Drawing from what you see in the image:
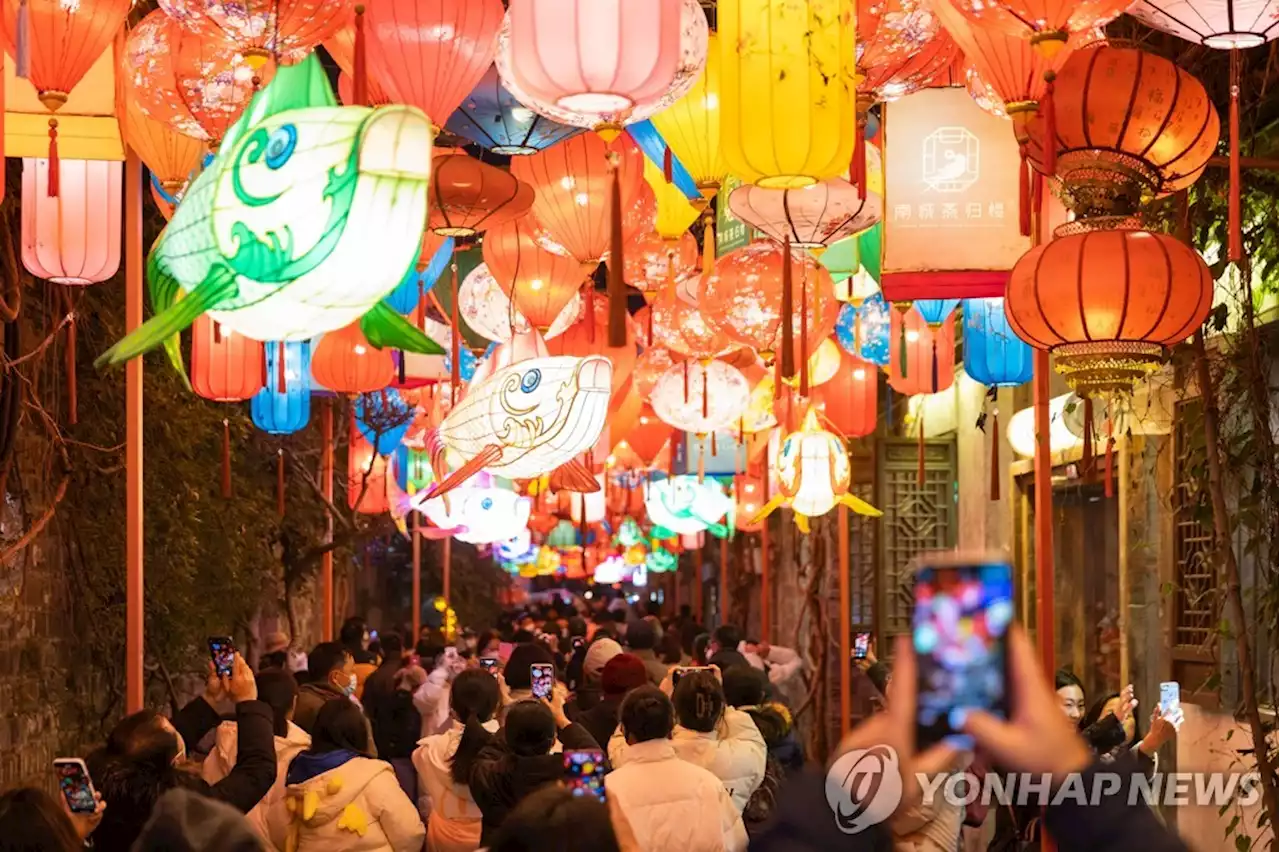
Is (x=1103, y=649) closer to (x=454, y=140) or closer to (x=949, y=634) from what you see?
(x=454, y=140)

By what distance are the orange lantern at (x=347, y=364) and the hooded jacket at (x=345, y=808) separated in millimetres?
4270

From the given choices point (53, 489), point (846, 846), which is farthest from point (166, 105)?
point (53, 489)

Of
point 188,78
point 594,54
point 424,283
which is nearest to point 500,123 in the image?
point 188,78

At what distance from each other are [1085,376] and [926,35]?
1.21 m

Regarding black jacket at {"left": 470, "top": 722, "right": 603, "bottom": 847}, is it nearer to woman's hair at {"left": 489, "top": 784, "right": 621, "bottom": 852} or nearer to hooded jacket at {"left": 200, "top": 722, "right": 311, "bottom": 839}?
hooded jacket at {"left": 200, "top": 722, "right": 311, "bottom": 839}

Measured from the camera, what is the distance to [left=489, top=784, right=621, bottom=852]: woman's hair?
288 cm

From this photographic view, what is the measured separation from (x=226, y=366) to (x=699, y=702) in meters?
3.53

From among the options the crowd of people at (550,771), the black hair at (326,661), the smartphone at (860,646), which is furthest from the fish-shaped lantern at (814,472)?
the black hair at (326,661)

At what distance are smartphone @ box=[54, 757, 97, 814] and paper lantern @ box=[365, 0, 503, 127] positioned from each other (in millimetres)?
2114

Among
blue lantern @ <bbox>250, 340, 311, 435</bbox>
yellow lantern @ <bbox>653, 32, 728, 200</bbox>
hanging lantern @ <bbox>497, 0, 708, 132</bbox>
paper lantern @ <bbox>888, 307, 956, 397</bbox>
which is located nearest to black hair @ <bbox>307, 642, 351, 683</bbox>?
blue lantern @ <bbox>250, 340, 311, 435</bbox>

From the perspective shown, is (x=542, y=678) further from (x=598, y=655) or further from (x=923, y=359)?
(x=923, y=359)

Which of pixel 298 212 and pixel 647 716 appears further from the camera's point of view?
pixel 647 716

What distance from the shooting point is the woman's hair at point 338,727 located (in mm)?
5508

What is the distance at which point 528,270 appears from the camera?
7.70m
